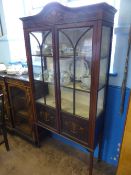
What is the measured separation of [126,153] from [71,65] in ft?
3.10

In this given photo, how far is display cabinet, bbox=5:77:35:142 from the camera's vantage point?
194 centimetres

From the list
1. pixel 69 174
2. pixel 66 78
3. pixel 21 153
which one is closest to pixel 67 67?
pixel 66 78

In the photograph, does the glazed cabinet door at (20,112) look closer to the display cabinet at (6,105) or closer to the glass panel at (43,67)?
the display cabinet at (6,105)

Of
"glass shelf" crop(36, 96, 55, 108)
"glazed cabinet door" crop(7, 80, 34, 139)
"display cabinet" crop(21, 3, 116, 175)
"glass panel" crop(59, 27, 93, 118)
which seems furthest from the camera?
"glazed cabinet door" crop(7, 80, 34, 139)

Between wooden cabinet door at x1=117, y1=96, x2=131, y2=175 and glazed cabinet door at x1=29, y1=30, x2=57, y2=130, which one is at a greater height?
glazed cabinet door at x1=29, y1=30, x2=57, y2=130

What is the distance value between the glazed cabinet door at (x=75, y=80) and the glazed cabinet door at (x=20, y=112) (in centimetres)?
65

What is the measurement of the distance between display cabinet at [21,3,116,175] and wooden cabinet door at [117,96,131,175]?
0.27 metres

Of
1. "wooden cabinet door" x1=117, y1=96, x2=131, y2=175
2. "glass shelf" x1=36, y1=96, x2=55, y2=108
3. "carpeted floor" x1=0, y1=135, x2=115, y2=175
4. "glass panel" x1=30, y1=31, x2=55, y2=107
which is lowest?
"carpeted floor" x1=0, y1=135, x2=115, y2=175

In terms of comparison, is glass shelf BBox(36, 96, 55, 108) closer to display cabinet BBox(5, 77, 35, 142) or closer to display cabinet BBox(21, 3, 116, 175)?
display cabinet BBox(21, 3, 116, 175)

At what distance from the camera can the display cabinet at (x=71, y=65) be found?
1.13 meters

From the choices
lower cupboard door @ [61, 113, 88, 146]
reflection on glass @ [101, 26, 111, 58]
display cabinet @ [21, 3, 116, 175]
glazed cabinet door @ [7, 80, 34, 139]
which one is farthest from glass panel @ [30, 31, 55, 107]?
reflection on glass @ [101, 26, 111, 58]

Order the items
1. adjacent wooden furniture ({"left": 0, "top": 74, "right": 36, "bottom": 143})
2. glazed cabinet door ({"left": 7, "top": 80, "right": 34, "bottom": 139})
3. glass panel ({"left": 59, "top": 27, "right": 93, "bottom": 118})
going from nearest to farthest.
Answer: glass panel ({"left": 59, "top": 27, "right": 93, "bottom": 118})
adjacent wooden furniture ({"left": 0, "top": 74, "right": 36, "bottom": 143})
glazed cabinet door ({"left": 7, "top": 80, "right": 34, "bottom": 139})

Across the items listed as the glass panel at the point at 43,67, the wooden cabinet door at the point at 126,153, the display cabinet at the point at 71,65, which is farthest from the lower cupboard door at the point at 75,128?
the wooden cabinet door at the point at 126,153

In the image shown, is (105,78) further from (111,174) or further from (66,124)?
(111,174)
